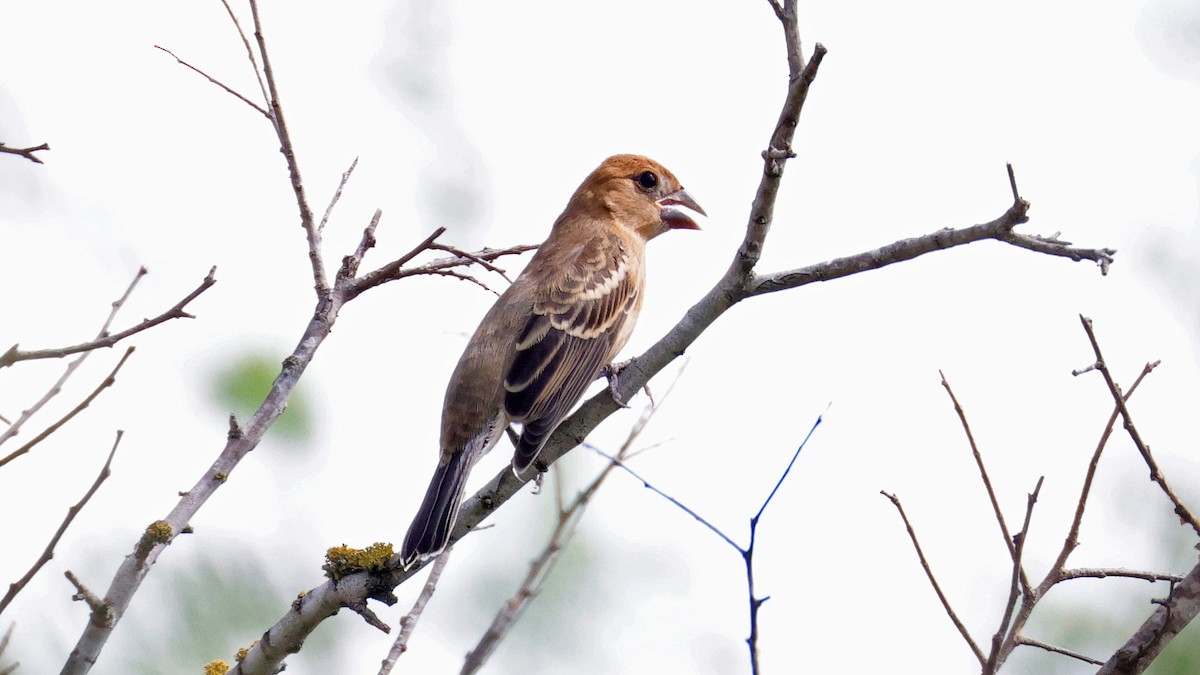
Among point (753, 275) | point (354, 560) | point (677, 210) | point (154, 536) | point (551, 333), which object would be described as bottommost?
point (154, 536)

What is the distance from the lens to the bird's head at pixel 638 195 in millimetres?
6914

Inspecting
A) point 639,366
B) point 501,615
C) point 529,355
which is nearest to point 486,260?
point 639,366

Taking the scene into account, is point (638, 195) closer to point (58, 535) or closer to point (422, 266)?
point (422, 266)

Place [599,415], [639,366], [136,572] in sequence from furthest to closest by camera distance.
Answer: [599,415]
[639,366]
[136,572]

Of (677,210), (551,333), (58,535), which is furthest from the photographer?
(677,210)

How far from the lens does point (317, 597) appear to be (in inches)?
155

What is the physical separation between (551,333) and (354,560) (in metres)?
2.03

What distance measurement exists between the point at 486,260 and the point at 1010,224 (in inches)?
76.5

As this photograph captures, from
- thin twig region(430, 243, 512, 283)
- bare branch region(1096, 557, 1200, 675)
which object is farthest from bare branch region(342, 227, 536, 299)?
bare branch region(1096, 557, 1200, 675)

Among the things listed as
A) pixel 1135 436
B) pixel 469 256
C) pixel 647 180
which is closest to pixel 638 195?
pixel 647 180

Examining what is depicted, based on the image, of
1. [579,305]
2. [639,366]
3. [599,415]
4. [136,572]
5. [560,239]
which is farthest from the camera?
[560,239]

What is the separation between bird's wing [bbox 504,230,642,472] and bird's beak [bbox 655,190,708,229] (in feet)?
1.65

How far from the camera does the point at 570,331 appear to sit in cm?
575

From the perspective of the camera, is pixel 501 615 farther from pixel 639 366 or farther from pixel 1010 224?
pixel 1010 224
